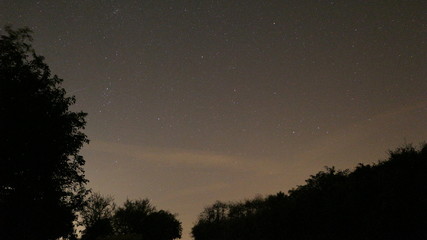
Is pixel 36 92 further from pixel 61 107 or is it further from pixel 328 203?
pixel 328 203

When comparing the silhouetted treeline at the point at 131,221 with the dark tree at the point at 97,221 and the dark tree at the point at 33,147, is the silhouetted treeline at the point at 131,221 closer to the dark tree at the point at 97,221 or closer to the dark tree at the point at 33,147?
the dark tree at the point at 97,221

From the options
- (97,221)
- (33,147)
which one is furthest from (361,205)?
(97,221)

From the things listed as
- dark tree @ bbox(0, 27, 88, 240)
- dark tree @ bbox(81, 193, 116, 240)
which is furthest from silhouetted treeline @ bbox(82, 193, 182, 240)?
dark tree @ bbox(0, 27, 88, 240)

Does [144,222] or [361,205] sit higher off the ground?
[144,222]

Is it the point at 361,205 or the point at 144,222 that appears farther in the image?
the point at 144,222

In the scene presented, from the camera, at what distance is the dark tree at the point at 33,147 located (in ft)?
85.1

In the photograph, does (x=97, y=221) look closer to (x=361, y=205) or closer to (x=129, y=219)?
(x=129, y=219)

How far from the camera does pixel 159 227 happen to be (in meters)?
83.6

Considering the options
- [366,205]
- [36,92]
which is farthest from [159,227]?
[366,205]

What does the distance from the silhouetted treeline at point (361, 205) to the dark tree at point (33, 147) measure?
56.4ft

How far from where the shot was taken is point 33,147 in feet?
89.2

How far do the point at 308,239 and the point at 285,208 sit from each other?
4.49 metres

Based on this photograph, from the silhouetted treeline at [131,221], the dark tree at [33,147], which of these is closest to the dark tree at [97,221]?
the silhouetted treeline at [131,221]

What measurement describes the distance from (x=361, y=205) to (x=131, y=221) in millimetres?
67292
